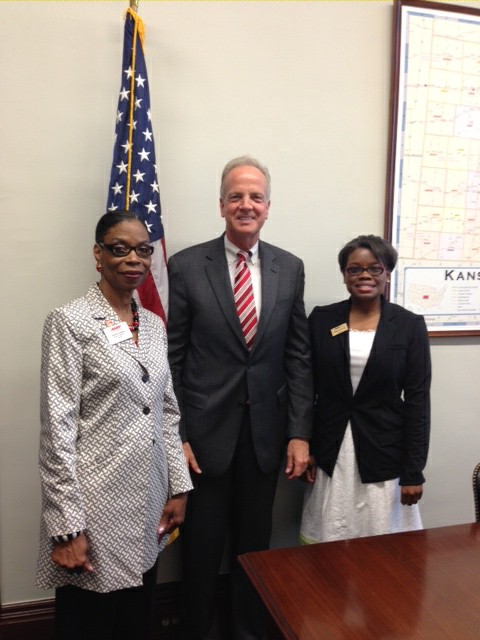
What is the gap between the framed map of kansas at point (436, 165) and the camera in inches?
87.7

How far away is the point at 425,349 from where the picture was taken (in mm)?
1878

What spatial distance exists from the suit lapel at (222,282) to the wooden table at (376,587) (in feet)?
2.50

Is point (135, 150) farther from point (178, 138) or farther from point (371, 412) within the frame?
point (371, 412)

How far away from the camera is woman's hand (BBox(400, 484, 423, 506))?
1.83m

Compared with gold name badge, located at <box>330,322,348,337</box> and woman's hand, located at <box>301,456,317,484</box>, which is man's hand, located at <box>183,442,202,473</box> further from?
gold name badge, located at <box>330,322,348,337</box>

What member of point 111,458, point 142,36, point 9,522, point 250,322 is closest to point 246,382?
point 250,322

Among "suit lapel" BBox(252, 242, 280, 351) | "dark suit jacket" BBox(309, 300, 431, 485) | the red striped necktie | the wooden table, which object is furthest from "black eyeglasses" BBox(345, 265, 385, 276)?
the wooden table

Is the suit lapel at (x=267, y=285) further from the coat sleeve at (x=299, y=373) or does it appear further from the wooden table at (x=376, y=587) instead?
the wooden table at (x=376, y=587)

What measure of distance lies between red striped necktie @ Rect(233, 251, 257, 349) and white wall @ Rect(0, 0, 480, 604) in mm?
353

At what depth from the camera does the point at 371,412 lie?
6.02 feet

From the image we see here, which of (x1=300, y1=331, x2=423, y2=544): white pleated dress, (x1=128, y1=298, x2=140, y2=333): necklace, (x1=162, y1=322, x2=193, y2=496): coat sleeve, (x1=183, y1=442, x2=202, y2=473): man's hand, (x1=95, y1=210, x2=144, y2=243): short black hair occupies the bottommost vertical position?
(x1=300, y1=331, x2=423, y2=544): white pleated dress

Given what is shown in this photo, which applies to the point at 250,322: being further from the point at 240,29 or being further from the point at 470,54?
the point at 470,54

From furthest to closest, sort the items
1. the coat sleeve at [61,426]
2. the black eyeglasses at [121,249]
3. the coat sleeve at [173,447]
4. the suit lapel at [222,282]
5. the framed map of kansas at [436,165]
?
the framed map of kansas at [436,165]
the suit lapel at [222,282]
the coat sleeve at [173,447]
the black eyeglasses at [121,249]
the coat sleeve at [61,426]

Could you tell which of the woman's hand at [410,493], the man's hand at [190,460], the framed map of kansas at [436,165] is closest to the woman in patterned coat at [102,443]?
the man's hand at [190,460]
